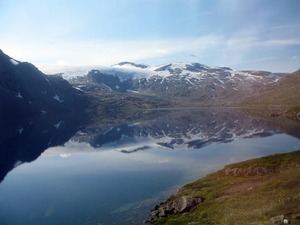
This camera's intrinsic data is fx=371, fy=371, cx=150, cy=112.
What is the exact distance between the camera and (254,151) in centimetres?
12644

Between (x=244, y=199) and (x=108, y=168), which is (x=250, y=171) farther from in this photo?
(x=108, y=168)

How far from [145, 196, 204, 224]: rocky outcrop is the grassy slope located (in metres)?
1.57

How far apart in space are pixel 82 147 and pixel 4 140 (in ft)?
125

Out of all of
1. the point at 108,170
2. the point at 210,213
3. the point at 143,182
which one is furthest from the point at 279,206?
the point at 108,170

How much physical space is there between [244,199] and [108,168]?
65498 millimetres

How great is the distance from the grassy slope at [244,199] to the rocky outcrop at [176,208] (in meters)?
1.57

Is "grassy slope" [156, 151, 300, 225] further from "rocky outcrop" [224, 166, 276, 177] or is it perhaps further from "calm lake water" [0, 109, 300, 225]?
"calm lake water" [0, 109, 300, 225]

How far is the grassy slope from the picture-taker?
44250 mm

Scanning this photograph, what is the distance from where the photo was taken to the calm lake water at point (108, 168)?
67.6 metres

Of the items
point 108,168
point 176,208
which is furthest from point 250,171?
point 108,168

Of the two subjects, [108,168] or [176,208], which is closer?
[176,208]

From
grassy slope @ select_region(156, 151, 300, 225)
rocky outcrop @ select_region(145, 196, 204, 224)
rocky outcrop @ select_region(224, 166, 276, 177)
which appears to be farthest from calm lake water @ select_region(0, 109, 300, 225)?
rocky outcrop @ select_region(224, 166, 276, 177)

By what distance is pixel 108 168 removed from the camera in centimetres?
11262

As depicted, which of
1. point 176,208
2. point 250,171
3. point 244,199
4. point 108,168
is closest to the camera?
point 244,199
